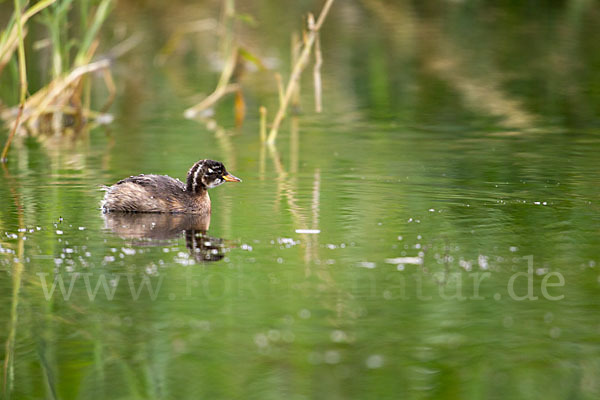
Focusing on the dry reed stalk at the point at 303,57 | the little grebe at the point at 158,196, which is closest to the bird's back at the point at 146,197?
the little grebe at the point at 158,196

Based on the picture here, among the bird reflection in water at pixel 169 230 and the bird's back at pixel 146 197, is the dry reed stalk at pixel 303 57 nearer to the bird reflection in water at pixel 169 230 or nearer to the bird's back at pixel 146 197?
the bird's back at pixel 146 197

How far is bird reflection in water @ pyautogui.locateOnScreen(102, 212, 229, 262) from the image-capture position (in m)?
8.03

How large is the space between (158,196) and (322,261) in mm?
2624

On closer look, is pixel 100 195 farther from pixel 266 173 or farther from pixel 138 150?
pixel 138 150

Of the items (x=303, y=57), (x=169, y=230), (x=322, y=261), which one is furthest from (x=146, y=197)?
(x=303, y=57)

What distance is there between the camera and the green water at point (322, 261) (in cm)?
547

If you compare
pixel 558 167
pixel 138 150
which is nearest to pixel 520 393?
pixel 558 167

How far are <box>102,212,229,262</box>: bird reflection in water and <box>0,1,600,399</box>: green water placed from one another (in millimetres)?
37

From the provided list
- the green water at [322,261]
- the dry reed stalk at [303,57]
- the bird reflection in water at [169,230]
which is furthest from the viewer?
the dry reed stalk at [303,57]

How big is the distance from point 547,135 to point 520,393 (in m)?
9.38

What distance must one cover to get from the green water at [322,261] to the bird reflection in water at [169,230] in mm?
37

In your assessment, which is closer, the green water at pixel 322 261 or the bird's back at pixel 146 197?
the green water at pixel 322 261

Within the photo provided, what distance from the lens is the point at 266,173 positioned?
1152cm

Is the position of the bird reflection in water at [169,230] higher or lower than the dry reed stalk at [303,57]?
lower
